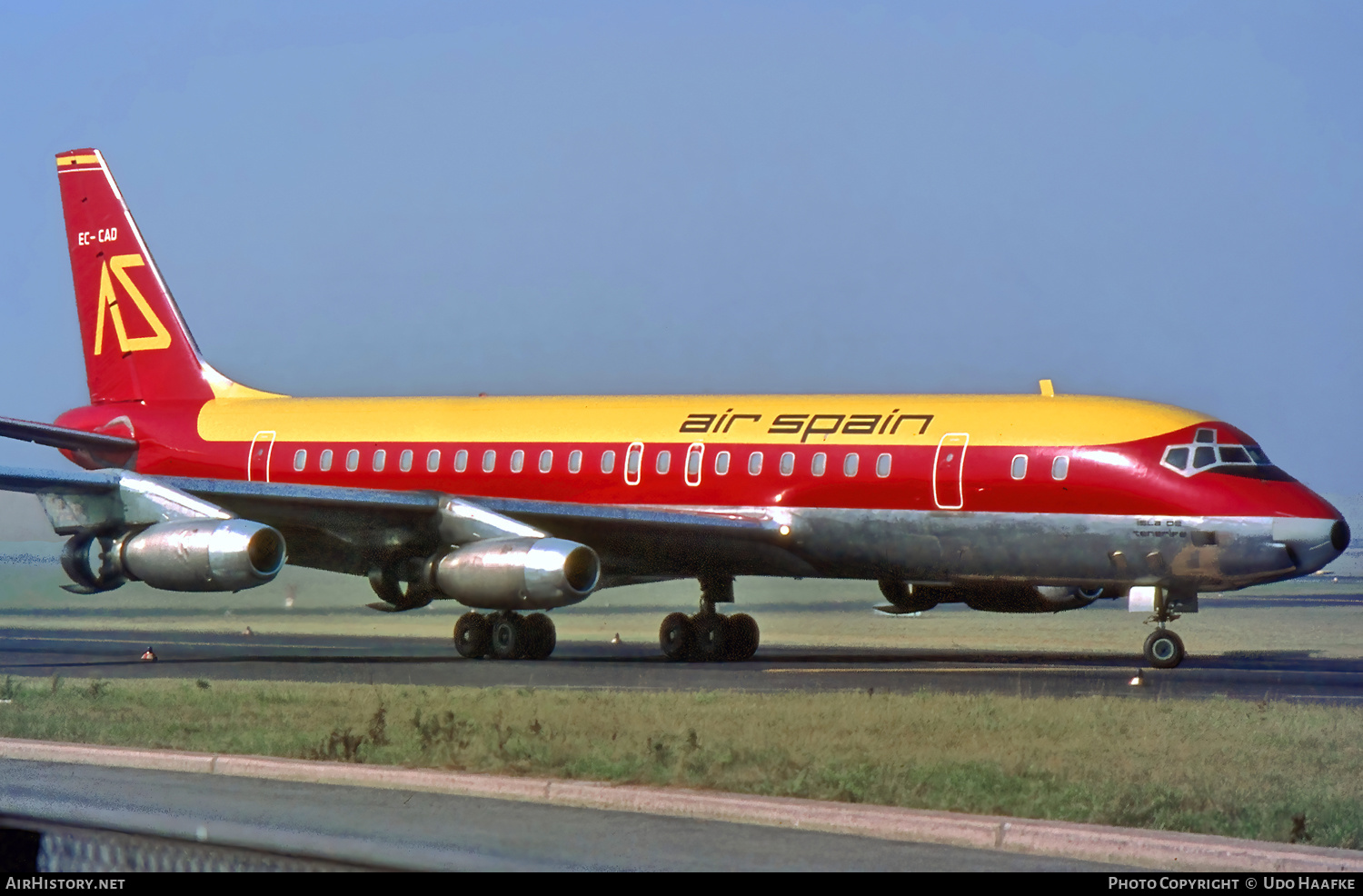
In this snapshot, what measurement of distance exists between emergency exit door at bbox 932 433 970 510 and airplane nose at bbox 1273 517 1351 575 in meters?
4.61

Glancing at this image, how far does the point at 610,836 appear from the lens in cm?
1080

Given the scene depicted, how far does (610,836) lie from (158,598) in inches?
1511

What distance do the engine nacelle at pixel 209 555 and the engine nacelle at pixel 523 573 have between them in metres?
2.80

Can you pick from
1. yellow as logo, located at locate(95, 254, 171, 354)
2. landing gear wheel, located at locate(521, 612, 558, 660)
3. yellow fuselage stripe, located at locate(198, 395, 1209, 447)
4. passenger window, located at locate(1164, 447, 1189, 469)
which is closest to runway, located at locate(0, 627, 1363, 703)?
landing gear wheel, located at locate(521, 612, 558, 660)

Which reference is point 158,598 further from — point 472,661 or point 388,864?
point 388,864

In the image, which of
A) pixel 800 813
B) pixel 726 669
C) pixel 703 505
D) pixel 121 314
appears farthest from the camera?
pixel 121 314

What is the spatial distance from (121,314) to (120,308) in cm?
12

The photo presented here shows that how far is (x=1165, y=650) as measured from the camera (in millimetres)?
25312

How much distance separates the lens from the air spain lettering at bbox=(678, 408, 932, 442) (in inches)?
1077

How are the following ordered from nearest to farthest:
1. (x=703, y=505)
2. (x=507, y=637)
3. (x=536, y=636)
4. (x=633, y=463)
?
(x=703, y=505) → (x=507, y=637) → (x=536, y=636) → (x=633, y=463)

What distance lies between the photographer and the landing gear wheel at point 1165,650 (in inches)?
993

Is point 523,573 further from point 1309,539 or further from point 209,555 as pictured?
point 1309,539

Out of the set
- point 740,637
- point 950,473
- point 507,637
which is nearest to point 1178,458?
point 950,473

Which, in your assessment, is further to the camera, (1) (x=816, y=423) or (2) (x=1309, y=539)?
(1) (x=816, y=423)
